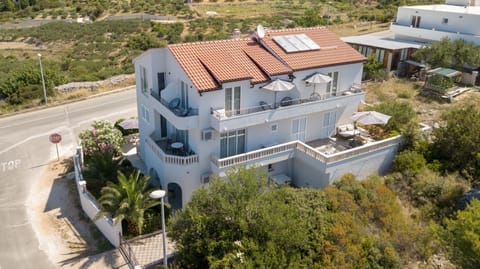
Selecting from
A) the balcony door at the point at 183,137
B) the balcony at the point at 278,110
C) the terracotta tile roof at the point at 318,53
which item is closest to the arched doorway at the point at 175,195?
the balcony door at the point at 183,137

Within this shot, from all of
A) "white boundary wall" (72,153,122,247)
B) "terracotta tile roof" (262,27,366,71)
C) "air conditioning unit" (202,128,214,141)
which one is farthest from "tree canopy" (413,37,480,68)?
"white boundary wall" (72,153,122,247)

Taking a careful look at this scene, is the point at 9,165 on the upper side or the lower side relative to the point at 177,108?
lower

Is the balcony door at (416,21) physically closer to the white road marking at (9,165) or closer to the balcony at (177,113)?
the balcony at (177,113)

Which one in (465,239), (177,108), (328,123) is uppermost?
(177,108)

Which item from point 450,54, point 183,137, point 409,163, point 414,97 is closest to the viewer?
point 183,137

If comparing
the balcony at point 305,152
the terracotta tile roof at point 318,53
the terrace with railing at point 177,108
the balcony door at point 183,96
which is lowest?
the balcony at point 305,152

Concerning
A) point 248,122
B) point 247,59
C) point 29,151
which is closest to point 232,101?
point 248,122

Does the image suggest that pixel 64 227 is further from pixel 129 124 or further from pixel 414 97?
pixel 414 97
